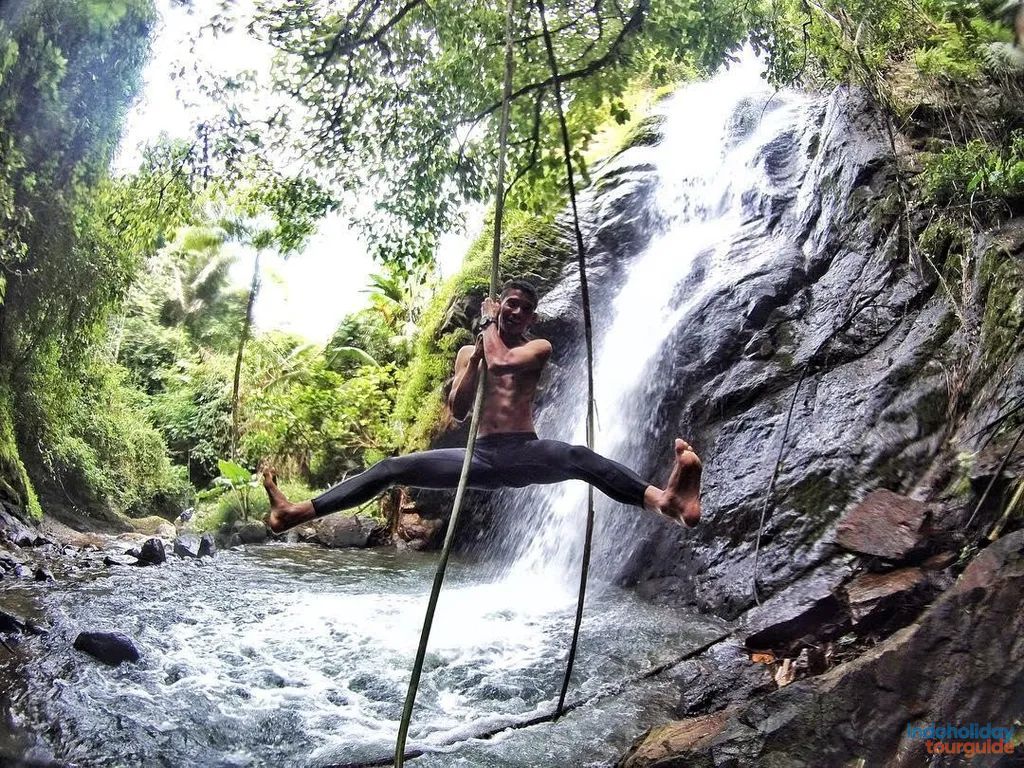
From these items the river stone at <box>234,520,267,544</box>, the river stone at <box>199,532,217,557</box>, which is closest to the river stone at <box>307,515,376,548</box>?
the river stone at <box>234,520,267,544</box>

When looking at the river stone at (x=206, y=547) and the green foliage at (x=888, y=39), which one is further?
the river stone at (x=206, y=547)

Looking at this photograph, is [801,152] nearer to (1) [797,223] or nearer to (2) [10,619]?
(1) [797,223]

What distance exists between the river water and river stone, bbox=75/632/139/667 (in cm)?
8

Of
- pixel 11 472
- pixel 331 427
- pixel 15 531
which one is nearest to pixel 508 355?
pixel 15 531

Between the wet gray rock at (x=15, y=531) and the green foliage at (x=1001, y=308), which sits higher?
the green foliage at (x=1001, y=308)

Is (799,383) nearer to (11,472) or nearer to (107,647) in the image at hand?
(107,647)

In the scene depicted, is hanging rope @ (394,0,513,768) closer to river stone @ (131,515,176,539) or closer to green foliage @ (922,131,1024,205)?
green foliage @ (922,131,1024,205)

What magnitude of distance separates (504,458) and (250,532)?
33.4 ft

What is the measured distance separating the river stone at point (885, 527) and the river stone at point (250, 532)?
971cm

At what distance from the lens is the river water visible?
3.90 metres

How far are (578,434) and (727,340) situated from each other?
8.04 ft

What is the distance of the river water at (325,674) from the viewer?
3904mm

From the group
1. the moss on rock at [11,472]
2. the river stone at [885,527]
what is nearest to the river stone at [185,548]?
the moss on rock at [11,472]

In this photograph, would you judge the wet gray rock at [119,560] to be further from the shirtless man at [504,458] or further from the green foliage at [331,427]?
the shirtless man at [504,458]
